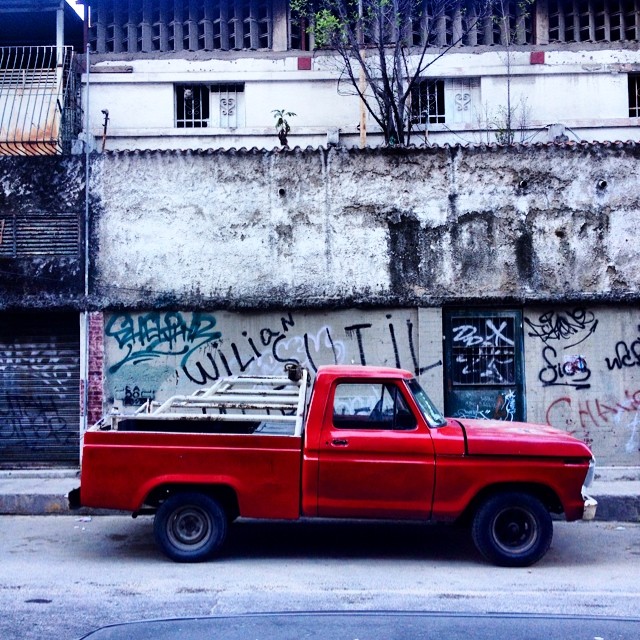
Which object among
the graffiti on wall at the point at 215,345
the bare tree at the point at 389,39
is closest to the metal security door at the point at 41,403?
the graffiti on wall at the point at 215,345

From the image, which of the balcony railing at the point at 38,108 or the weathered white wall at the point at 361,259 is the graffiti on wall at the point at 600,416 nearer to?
the weathered white wall at the point at 361,259

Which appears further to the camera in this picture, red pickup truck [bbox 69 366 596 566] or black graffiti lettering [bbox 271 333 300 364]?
black graffiti lettering [bbox 271 333 300 364]

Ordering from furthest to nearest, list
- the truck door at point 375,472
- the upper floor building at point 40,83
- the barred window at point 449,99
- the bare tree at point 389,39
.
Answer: the barred window at point 449,99 < the bare tree at point 389,39 < the upper floor building at point 40,83 < the truck door at point 375,472

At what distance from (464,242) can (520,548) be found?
5557 millimetres

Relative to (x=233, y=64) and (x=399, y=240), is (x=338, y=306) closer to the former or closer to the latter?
(x=399, y=240)

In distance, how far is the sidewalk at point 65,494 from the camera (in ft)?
32.9

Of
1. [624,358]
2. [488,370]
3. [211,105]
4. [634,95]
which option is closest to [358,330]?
[488,370]

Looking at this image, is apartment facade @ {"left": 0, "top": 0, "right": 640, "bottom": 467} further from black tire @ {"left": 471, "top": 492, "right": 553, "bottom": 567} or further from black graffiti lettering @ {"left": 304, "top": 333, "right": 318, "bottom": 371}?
black tire @ {"left": 471, "top": 492, "right": 553, "bottom": 567}

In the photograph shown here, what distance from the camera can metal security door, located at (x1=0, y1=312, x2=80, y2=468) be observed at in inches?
484

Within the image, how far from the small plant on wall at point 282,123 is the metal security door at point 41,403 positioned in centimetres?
518

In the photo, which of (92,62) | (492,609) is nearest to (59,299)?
(92,62)

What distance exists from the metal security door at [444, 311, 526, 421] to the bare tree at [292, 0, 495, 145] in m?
4.11

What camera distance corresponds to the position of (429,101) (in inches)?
670

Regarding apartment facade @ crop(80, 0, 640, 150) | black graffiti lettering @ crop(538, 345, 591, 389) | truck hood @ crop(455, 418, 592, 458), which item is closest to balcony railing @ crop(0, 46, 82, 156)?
apartment facade @ crop(80, 0, 640, 150)
